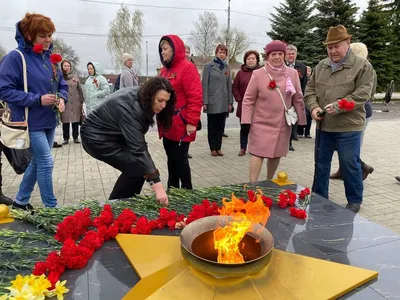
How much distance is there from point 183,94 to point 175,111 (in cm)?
21

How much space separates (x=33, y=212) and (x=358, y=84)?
123 inches

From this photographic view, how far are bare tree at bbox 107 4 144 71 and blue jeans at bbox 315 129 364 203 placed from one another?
111ft

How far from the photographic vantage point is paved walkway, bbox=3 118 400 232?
4254mm

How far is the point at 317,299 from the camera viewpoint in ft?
5.40

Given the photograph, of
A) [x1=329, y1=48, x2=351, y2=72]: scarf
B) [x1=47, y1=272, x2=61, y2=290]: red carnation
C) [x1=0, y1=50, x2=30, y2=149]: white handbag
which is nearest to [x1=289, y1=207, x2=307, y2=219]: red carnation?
[x1=329, y1=48, x2=351, y2=72]: scarf

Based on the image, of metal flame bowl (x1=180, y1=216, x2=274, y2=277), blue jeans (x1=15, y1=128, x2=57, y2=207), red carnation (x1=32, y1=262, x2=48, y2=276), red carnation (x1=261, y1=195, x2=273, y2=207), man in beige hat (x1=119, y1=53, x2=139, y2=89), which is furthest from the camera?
man in beige hat (x1=119, y1=53, x2=139, y2=89)

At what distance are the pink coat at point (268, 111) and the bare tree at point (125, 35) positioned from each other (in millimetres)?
33451

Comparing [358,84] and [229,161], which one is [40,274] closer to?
[358,84]

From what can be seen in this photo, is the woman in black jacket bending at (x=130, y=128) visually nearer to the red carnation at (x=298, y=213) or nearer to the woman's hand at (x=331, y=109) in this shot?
the red carnation at (x=298, y=213)

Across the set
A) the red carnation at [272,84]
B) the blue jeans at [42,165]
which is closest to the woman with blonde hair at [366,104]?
the red carnation at [272,84]

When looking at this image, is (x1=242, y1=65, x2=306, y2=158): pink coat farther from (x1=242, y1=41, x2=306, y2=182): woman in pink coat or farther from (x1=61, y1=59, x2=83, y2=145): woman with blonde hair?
(x1=61, y1=59, x2=83, y2=145): woman with blonde hair

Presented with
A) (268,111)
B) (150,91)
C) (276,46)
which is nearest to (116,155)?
(150,91)

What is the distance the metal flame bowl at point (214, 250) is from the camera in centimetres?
160

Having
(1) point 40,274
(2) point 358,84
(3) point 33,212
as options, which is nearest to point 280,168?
(2) point 358,84
